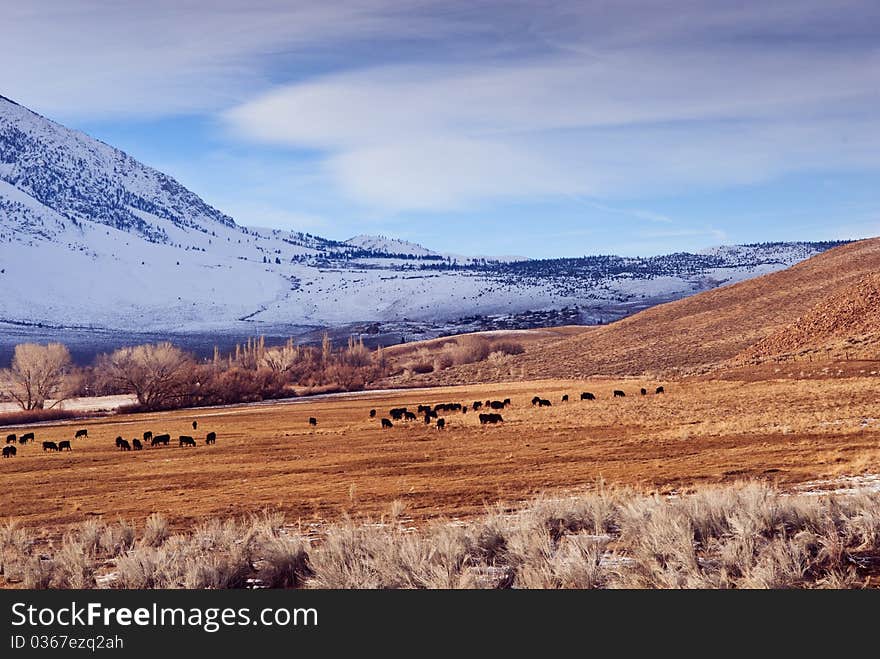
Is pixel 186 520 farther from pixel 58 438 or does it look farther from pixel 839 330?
pixel 839 330

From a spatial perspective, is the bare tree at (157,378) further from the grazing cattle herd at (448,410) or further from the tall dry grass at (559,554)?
the tall dry grass at (559,554)

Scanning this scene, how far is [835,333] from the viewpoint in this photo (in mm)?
55969

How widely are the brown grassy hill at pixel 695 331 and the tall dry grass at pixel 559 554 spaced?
54.8 meters

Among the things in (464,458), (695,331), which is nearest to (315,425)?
(464,458)

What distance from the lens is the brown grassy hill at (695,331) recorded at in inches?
2904

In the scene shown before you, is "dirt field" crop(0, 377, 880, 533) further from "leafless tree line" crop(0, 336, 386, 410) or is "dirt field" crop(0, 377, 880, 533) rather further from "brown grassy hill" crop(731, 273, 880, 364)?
"leafless tree line" crop(0, 336, 386, 410)

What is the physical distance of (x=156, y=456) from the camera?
33.8 m

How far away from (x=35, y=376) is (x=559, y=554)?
72.2 meters

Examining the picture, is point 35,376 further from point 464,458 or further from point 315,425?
point 464,458

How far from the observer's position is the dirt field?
19.3m

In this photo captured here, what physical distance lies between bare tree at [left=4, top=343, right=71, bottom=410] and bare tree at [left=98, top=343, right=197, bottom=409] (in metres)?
5.07

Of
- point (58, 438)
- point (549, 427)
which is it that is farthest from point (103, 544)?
point (58, 438)

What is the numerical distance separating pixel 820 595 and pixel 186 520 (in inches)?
494

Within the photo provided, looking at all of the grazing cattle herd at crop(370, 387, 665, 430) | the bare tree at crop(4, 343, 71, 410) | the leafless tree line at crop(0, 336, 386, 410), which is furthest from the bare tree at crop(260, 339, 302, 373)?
the grazing cattle herd at crop(370, 387, 665, 430)
